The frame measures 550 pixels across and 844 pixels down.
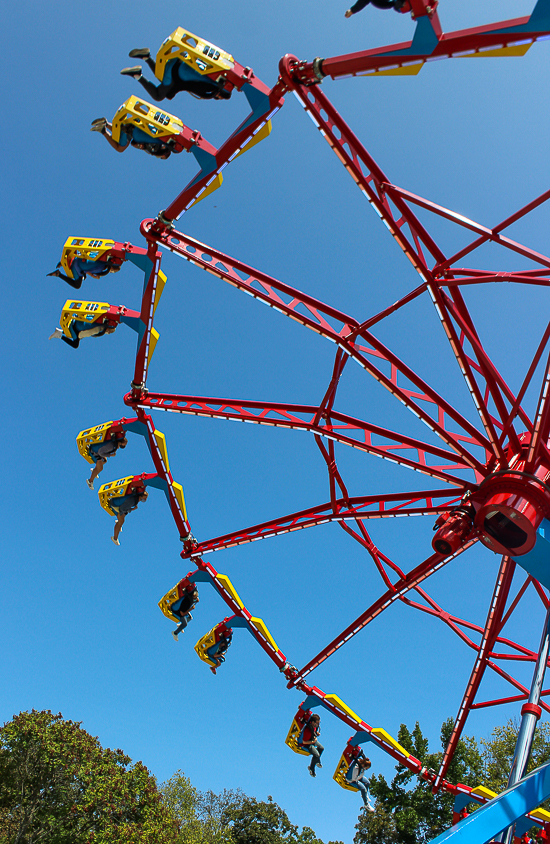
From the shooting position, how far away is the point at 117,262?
40.7ft

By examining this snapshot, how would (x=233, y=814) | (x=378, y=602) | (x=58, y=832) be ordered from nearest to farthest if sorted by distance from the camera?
(x=378, y=602)
(x=58, y=832)
(x=233, y=814)

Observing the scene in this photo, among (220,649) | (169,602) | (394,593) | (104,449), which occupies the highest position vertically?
(104,449)

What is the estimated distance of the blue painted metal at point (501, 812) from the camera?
525 cm

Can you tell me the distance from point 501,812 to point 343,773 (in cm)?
1183

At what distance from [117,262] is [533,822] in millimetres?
15049

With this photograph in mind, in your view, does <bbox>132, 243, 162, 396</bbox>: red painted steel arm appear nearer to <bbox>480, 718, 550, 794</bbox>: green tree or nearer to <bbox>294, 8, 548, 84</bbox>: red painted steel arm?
<bbox>294, 8, 548, 84</bbox>: red painted steel arm

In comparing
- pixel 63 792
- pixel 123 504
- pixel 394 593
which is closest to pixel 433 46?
pixel 394 593

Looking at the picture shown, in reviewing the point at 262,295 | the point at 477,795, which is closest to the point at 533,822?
the point at 477,795

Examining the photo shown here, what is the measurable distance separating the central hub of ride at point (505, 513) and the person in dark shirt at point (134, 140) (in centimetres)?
841

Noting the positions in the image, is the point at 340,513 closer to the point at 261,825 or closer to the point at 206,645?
the point at 206,645

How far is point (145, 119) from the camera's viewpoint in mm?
10461

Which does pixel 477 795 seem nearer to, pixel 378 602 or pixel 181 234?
pixel 378 602

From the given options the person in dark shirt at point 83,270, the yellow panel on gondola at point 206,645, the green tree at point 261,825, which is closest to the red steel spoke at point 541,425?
the person in dark shirt at point 83,270

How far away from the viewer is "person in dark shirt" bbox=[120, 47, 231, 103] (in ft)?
30.9
